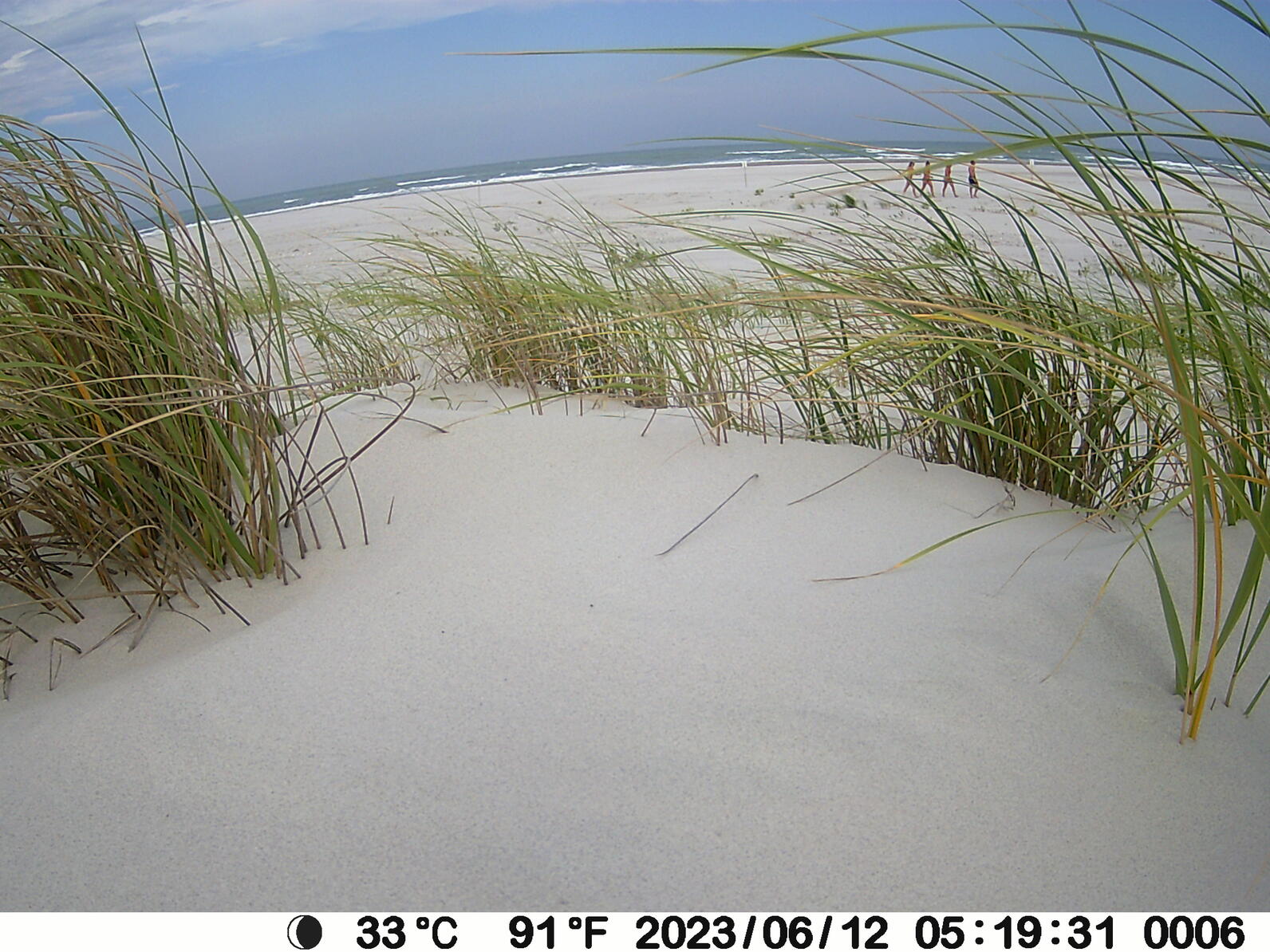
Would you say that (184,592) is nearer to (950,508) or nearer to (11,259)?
(11,259)

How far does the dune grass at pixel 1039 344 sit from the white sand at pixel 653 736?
0.40ft

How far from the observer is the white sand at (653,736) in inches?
28.6

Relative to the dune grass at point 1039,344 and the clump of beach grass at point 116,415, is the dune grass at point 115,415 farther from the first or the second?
the dune grass at point 1039,344

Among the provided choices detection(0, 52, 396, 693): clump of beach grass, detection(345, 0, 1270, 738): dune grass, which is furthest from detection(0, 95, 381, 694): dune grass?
detection(345, 0, 1270, 738): dune grass

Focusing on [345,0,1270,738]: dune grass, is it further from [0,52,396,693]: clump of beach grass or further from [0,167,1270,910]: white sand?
[0,52,396,693]: clump of beach grass

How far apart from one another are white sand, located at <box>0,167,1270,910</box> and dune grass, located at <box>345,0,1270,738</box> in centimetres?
12

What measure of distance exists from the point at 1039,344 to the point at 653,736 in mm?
574

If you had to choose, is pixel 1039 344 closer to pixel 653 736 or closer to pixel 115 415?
pixel 653 736

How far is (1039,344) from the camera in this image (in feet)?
3.05

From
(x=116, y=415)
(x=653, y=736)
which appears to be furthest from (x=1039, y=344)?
(x=116, y=415)

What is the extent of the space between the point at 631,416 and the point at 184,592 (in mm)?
862

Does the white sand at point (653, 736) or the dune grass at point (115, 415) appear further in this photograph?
the dune grass at point (115, 415)

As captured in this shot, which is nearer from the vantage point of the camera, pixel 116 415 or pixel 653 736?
pixel 653 736

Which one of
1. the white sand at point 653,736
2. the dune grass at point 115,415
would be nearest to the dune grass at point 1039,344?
the white sand at point 653,736
